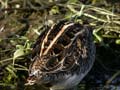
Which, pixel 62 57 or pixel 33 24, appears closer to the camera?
pixel 62 57

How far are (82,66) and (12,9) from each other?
1823 millimetres

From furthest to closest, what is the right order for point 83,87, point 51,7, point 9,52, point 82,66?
point 51,7, point 9,52, point 83,87, point 82,66

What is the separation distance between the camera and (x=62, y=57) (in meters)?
4.96

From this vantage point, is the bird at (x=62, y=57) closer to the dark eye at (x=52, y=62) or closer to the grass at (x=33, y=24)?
the dark eye at (x=52, y=62)

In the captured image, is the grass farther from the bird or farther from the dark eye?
the dark eye

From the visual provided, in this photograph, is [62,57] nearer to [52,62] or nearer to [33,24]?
[52,62]

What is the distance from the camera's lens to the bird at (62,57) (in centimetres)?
482

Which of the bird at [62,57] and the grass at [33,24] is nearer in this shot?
the bird at [62,57]

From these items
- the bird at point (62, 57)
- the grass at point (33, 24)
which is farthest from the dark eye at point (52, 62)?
the grass at point (33, 24)

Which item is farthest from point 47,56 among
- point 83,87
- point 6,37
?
point 6,37

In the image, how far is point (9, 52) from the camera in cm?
606

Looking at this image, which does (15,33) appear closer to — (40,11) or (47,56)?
(40,11)

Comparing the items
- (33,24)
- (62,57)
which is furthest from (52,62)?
(33,24)

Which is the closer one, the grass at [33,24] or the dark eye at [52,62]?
the dark eye at [52,62]
